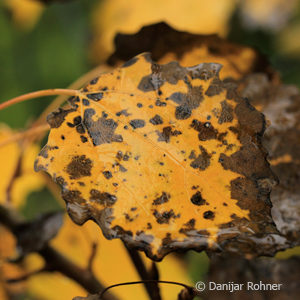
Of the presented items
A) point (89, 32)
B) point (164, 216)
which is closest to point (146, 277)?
point (164, 216)

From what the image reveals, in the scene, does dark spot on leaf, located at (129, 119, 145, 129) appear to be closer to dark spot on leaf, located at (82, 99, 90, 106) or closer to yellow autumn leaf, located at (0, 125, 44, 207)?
dark spot on leaf, located at (82, 99, 90, 106)

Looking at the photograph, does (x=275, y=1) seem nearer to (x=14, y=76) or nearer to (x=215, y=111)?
(x=14, y=76)

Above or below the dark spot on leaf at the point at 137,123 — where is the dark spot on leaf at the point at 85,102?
above

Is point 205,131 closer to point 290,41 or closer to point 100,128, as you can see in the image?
point 100,128

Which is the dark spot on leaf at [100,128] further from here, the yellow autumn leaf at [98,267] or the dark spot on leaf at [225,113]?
the yellow autumn leaf at [98,267]

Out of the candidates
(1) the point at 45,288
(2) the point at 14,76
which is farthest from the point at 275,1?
(1) the point at 45,288

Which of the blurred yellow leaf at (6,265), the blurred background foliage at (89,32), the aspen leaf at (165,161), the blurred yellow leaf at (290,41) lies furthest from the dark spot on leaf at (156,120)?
the blurred yellow leaf at (290,41)

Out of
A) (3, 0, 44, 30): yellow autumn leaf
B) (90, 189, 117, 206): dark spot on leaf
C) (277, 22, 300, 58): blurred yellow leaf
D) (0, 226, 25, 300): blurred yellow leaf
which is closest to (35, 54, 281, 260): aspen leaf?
(90, 189, 117, 206): dark spot on leaf
